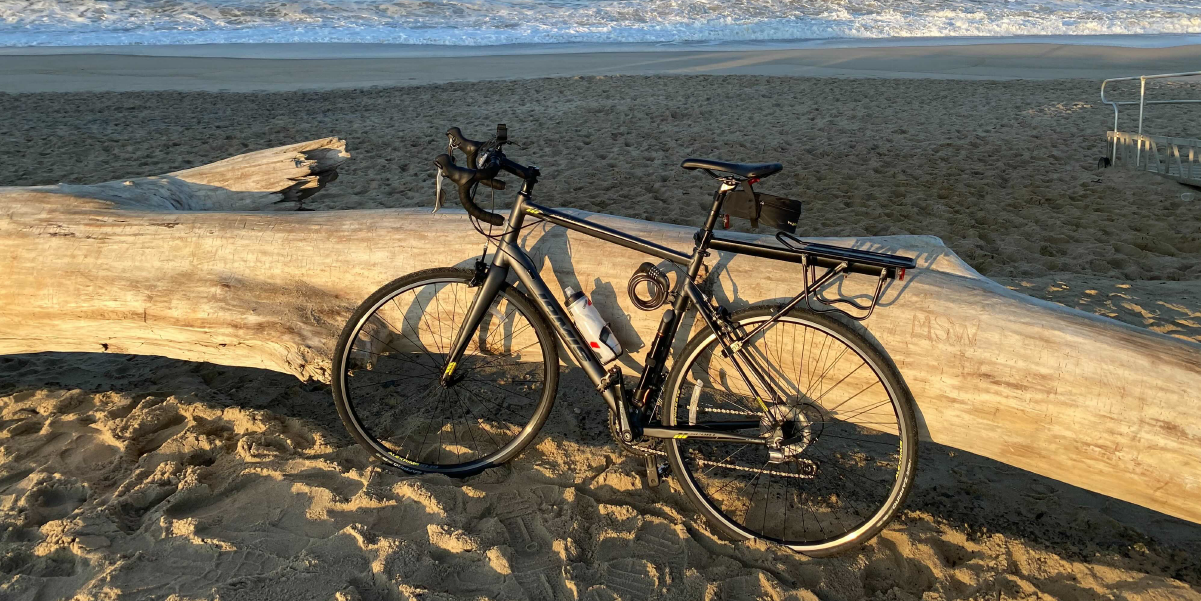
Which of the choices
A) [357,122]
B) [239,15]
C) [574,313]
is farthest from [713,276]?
[239,15]

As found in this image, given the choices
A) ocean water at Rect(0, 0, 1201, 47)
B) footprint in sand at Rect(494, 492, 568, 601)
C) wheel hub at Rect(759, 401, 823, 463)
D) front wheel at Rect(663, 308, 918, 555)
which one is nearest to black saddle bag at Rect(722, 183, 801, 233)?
front wheel at Rect(663, 308, 918, 555)

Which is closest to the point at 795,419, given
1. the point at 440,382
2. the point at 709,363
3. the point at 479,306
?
the point at 709,363

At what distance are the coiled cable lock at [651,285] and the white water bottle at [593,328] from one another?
15 cm

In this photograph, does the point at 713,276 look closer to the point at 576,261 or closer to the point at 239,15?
the point at 576,261

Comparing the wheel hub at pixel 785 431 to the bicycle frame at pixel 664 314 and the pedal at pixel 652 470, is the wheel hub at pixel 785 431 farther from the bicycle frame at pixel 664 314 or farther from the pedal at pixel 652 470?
the pedal at pixel 652 470

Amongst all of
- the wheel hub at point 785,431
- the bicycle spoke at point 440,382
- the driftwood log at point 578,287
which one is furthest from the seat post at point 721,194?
the bicycle spoke at point 440,382

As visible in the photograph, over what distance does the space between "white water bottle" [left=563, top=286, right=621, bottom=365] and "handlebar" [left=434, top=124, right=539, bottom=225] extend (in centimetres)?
46

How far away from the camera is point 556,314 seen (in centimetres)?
289

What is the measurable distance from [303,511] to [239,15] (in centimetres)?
2479

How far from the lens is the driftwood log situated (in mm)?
2492

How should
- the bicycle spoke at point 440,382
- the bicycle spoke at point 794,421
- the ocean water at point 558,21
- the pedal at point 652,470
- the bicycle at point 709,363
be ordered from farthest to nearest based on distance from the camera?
the ocean water at point 558,21 < the bicycle spoke at point 440,382 < the pedal at point 652,470 < the bicycle spoke at point 794,421 < the bicycle at point 709,363

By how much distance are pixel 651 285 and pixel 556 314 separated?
373 millimetres

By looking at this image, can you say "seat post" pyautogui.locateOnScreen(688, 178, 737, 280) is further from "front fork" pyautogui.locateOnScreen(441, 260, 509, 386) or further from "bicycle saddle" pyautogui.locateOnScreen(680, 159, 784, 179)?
"front fork" pyautogui.locateOnScreen(441, 260, 509, 386)

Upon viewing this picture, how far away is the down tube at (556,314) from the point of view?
9.40ft
